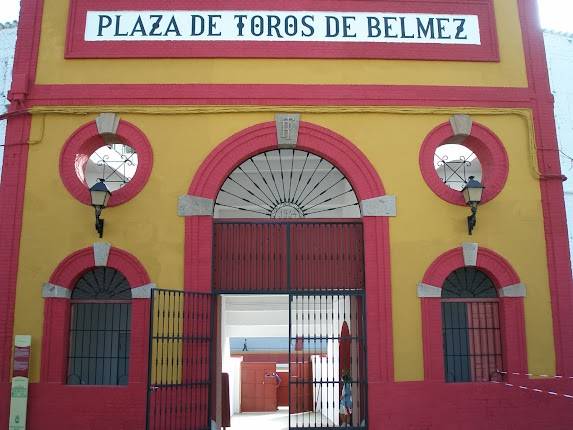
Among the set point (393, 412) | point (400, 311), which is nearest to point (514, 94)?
point (400, 311)

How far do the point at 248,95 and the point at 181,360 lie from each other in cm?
455

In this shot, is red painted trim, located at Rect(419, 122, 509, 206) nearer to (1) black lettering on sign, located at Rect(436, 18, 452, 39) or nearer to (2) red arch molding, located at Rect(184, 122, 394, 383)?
(2) red arch molding, located at Rect(184, 122, 394, 383)

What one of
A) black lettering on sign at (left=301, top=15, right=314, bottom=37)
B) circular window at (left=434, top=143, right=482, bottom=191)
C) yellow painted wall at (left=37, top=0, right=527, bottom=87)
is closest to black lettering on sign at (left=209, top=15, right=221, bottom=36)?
yellow painted wall at (left=37, top=0, right=527, bottom=87)

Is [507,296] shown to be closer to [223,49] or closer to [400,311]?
[400,311]

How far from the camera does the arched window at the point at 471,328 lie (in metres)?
10.3

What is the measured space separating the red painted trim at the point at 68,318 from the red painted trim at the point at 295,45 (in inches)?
141

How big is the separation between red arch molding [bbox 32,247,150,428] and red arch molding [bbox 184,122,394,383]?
3.05ft

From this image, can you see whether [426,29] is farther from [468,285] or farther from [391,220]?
[468,285]

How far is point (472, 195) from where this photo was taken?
10133 mm

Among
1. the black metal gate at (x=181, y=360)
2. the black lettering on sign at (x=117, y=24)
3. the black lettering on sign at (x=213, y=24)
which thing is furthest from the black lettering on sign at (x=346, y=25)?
the black metal gate at (x=181, y=360)

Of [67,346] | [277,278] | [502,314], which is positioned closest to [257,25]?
[277,278]

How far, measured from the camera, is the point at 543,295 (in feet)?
34.1

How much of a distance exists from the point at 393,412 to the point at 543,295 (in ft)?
10.4

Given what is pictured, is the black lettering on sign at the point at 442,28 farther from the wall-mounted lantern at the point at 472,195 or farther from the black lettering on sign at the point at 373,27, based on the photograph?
the wall-mounted lantern at the point at 472,195
